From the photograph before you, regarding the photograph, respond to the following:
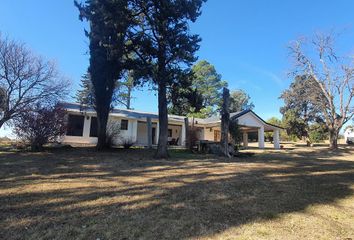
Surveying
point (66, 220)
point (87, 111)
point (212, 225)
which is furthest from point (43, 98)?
point (212, 225)

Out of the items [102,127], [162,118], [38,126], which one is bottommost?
[38,126]

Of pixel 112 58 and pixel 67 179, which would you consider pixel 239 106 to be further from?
pixel 67 179

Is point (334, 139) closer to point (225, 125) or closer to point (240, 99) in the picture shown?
point (225, 125)

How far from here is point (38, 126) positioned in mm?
13258

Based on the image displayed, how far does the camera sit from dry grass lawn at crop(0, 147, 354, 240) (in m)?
3.82

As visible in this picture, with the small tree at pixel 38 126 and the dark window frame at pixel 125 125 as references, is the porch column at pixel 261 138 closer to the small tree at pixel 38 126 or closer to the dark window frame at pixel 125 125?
the dark window frame at pixel 125 125

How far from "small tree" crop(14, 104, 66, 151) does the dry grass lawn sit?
5859 mm

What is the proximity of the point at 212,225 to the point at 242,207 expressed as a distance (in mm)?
1082

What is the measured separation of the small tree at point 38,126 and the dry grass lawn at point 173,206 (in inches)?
231

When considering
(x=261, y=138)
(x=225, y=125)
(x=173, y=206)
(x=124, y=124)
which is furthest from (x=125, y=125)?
(x=173, y=206)

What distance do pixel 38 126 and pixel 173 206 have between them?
10.8m

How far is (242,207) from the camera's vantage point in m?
4.89

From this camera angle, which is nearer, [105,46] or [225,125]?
[105,46]

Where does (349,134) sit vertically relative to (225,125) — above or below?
above
